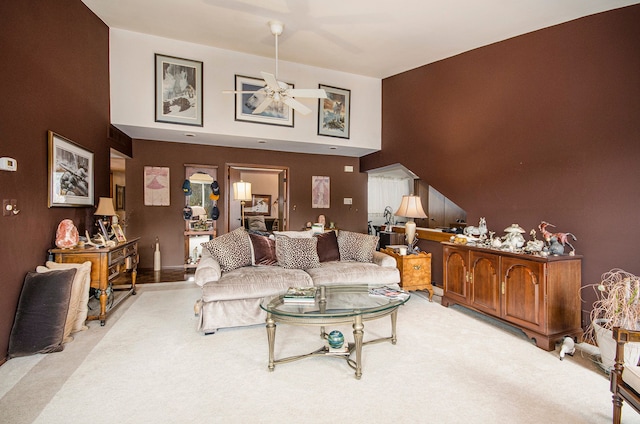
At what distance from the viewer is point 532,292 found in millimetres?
2859

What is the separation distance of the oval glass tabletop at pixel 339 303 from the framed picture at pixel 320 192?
4.03m

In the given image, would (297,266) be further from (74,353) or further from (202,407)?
(74,353)

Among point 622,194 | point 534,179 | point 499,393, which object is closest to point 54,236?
point 499,393

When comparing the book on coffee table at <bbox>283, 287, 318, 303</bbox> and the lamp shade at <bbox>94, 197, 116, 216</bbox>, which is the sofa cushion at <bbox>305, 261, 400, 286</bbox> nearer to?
the book on coffee table at <bbox>283, 287, 318, 303</bbox>

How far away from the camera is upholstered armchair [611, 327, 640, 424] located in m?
1.48

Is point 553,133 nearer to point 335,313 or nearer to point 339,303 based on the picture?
point 339,303

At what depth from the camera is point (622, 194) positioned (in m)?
2.77

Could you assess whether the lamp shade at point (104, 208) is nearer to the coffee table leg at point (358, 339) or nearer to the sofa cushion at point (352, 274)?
the sofa cushion at point (352, 274)

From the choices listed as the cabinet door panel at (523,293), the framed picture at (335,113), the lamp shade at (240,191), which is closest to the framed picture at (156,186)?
the lamp shade at (240,191)

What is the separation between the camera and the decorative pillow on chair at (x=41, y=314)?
2.51m

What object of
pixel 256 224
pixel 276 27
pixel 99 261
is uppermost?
pixel 276 27

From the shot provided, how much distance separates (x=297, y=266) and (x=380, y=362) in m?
1.57

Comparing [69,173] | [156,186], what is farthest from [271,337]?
[156,186]

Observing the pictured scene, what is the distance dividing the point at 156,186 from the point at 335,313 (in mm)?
5034
